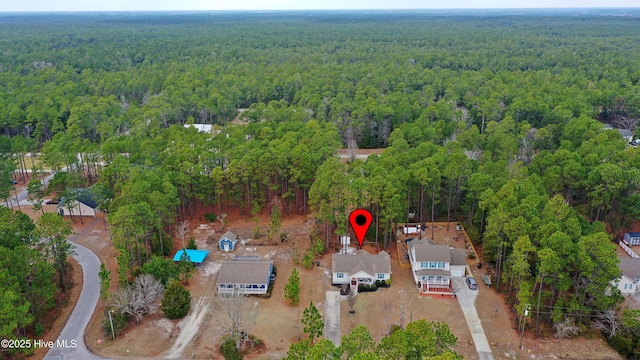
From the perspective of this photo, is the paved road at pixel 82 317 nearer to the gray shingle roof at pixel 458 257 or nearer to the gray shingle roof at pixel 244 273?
the gray shingle roof at pixel 244 273

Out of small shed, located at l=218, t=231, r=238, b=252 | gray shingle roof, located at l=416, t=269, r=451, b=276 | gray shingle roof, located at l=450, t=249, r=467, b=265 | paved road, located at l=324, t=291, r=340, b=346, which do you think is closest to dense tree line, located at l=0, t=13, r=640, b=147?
gray shingle roof, located at l=450, t=249, r=467, b=265

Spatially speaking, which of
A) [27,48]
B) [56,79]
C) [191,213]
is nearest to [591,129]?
[191,213]

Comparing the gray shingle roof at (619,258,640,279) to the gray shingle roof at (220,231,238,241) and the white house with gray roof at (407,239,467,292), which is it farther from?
the gray shingle roof at (220,231,238,241)

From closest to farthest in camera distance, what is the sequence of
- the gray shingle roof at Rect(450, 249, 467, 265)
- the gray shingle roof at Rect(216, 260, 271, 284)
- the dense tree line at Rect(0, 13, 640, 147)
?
the gray shingle roof at Rect(216, 260, 271, 284) < the gray shingle roof at Rect(450, 249, 467, 265) < the dense tree line at Rect(0, 13, 640, 147)

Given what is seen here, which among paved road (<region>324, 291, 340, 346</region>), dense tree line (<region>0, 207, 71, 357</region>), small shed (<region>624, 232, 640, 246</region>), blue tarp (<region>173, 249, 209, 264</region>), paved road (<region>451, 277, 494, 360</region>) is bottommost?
paved road (<region>451, 277, 494, 360</region>)

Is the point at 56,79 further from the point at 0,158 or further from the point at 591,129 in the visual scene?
the point at 591,129

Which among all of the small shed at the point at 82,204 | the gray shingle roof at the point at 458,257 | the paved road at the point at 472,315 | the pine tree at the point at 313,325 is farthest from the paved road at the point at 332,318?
the small shed at the point at 82,204
